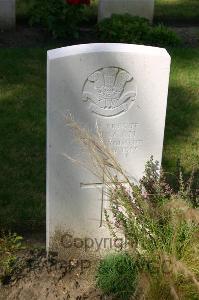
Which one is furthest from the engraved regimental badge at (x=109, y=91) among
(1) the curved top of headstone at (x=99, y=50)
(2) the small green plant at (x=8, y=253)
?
(2) the small green plant at (x=8, y=253)

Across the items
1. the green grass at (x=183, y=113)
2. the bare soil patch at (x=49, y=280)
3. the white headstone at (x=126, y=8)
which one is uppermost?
the white headstone at (x=126, y=8)

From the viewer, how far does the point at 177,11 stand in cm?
898

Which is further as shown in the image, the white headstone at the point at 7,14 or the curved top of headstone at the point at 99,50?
the white headstone at the point at 7,14

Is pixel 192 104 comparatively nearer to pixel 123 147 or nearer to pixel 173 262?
pixel 123 147

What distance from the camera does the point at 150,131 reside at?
3.94m

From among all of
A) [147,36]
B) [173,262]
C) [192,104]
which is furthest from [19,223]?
[147,36]

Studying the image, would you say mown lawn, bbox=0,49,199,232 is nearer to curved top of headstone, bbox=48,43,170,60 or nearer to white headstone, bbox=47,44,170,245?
white headstone, bbox=47,44,170,245

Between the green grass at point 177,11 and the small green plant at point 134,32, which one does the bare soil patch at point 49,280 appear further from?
the green grass at point 177,11

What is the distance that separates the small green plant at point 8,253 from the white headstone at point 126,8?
4.46 meters

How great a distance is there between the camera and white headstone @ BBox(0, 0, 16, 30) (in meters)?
7.76

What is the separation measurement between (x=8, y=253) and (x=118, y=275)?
0.73 m

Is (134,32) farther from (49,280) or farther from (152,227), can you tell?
(152,227)

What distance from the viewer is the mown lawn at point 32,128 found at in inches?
187

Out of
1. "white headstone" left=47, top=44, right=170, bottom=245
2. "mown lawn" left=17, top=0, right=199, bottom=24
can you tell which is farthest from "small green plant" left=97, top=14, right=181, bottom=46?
"white headstone" left=47, top=44, right=170, bottom=245
